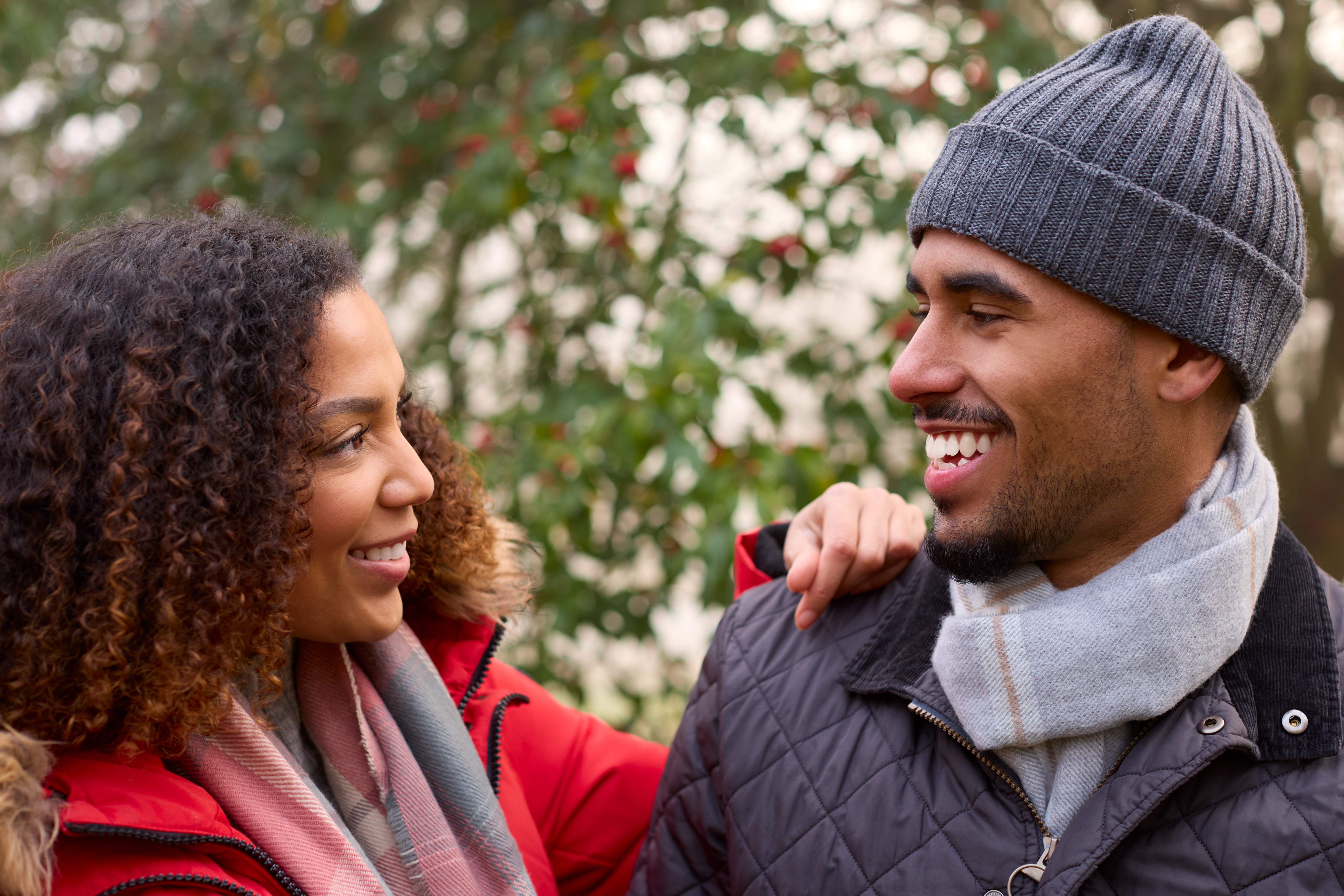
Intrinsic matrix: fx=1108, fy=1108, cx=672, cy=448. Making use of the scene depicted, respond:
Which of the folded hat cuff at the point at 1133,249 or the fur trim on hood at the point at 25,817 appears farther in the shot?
the folded hat cuff at the point at 1133,249

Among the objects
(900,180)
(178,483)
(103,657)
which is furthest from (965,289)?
(900,180)

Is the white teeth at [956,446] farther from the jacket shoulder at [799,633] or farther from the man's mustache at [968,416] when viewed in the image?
the jacket shoulder at [799,633]

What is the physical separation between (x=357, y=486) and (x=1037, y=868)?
0.94 meters

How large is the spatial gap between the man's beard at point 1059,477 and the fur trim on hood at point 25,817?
1.11 meters

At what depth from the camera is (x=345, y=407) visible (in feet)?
4.58

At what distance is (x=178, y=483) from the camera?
50.5 inches

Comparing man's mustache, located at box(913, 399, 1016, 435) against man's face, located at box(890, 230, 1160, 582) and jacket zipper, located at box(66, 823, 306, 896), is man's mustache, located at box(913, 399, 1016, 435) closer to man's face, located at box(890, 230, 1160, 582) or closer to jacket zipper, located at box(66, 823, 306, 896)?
man's face, located at box(890, 230, 1160, 582)

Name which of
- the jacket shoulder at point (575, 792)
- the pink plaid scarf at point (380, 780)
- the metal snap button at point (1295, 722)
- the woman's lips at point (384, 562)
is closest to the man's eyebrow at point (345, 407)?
the woman's lips at point (384, 562)

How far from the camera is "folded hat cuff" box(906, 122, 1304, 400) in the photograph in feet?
4.37

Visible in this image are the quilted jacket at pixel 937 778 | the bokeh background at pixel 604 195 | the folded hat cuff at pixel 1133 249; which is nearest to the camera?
the quilted jacket at pixel 937 778

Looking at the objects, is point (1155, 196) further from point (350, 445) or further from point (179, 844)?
point (179, 844)

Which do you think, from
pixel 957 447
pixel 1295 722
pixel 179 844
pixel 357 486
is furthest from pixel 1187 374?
pixel 179 844

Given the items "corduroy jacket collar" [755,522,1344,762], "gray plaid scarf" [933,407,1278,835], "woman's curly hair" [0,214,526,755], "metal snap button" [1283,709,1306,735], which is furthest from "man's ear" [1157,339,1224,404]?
"woman's curly hair" [0,214,526,755]

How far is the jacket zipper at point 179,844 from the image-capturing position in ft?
3.86
